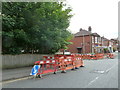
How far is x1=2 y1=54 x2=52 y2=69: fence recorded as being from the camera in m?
9.77

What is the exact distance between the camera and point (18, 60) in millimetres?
10727

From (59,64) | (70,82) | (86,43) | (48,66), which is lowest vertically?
(70,82)

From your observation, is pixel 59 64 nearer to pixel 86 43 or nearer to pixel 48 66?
pixel 48 66

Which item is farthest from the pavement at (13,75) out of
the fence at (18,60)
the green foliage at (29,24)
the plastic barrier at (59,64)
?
the green foliage at (29,24)

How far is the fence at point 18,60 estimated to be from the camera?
9766mm

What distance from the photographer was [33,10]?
9922 millimetres

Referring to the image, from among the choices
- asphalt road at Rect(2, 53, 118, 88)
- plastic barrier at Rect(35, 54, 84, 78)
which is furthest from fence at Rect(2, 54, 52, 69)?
asphalt road at Rect(2, 53, 118, 88)

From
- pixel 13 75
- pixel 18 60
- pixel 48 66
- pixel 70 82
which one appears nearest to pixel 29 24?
pixel 18 60

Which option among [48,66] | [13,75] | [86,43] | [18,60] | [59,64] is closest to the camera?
[13,75]

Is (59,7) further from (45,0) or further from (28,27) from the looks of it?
(28,27)

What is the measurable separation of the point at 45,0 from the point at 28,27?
2993 millimetres

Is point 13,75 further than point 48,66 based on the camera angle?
No

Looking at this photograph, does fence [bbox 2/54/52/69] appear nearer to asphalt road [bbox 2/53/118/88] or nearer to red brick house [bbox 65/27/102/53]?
asphalt road [bbox 2/53/118/88]

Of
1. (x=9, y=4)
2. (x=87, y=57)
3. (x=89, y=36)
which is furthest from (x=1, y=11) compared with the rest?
(x=89, y=36)
